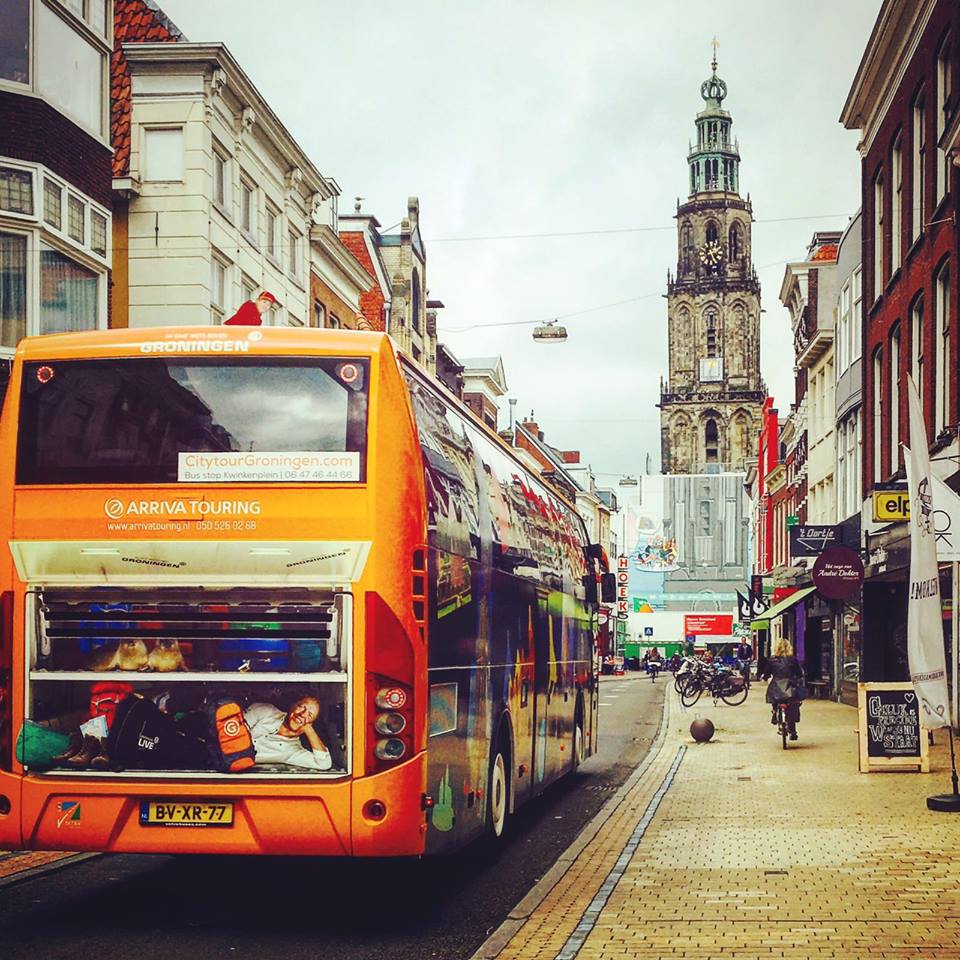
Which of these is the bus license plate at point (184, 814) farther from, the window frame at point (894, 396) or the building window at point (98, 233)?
the window frame at point (894, 396)

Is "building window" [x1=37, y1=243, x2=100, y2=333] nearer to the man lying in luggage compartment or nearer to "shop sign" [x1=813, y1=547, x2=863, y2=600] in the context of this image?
the man lying in luggage compartment

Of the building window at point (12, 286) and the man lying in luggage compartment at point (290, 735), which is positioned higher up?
the building window at point (12, 286)

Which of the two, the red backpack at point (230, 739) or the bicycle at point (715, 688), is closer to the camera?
the red backpack at point (230, 739)

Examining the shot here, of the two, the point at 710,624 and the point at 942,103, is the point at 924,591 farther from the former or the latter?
the point at 710,624

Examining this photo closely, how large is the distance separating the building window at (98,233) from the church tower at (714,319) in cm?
12708

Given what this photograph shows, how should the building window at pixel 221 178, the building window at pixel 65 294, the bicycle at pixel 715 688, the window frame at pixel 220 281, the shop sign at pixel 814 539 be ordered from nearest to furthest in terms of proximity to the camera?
the building window at pixel 65 294 < the window frame at pixel 220 281 < the building window at pixel 221 178 < the shop sign at pixel 814 539 < the bicycle at pixel 715 688

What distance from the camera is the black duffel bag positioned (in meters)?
8.76

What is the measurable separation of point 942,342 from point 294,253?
602 inches

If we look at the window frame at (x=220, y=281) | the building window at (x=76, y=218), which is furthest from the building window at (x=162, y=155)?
the building window at (x=76, y=218)

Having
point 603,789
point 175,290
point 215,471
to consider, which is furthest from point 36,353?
point 175,290

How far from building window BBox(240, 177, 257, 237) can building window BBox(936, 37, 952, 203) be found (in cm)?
1299

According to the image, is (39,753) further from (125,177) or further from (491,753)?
(125,177)

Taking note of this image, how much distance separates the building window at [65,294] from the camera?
1981 cm

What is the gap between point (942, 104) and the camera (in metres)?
24.3
